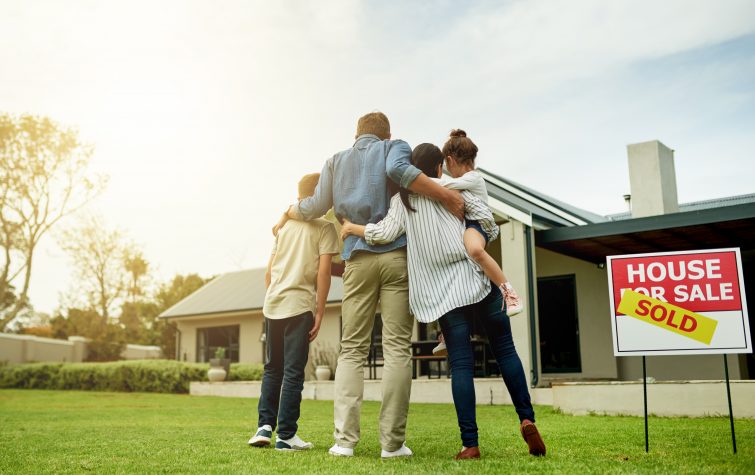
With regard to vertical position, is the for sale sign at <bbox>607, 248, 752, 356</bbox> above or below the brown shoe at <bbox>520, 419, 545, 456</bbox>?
above

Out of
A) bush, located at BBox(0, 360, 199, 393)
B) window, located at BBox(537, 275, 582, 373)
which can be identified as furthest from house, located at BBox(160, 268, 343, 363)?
window, located at BBox(537, 275, 582, 373)

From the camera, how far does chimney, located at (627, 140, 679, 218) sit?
12.2m

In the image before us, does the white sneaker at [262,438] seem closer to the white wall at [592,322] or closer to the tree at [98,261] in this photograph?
the white wall at [592,322]

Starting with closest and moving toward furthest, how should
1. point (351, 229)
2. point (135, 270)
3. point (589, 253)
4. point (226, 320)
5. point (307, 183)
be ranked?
point (351, 229), point (307, 183), point (589, 253), point (226, 320), point (135, 270)

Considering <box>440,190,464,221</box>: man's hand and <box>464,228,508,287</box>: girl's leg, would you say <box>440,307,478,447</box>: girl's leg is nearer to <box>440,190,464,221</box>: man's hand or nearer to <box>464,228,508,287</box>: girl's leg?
<box>464,228,508,287</box>: girl's leg

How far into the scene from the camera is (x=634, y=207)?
1248 cm

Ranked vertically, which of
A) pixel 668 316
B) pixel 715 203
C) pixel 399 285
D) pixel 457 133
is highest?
pixel 715 203

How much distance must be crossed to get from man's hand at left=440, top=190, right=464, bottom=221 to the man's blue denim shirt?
0.73 ft

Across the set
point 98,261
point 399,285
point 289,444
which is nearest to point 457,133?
point 399,285

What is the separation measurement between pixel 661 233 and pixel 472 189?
7.32 m

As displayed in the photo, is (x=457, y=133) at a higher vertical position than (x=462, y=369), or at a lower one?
higher

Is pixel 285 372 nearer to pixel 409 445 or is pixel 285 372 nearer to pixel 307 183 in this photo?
pixel 409 445

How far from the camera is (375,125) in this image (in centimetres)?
407

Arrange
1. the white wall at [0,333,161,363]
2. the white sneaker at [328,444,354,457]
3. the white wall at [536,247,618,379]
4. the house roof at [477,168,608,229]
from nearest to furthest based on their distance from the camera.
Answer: the white sneaker at [328,444,354,457], the house roof at [477,168,608,229], the white wall at [536,247,618,379], the white wall at [0,333,161,363]
